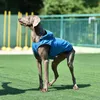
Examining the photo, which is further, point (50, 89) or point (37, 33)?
point (50, 89)

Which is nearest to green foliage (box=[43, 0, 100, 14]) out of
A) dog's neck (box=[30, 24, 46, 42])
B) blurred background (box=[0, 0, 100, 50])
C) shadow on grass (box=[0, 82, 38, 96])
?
blurred background (box=[0, 0, 100, 50])

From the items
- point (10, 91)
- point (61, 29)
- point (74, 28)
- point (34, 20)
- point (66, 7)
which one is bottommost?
point (61, 29)

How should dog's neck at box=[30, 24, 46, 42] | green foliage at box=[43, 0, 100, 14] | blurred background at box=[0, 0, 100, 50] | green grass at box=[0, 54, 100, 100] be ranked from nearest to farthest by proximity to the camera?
green grass at box=[0, 54, 100, 100] → dog's neck at box=[30, 24, 46, 42] → blurred background at box=[0, 0, 100, 50] → green foliage at box=[43, 0, 100, 14]

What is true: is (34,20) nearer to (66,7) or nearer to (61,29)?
(61,29)

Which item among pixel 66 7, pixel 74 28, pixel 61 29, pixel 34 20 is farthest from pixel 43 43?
pixel 66 7

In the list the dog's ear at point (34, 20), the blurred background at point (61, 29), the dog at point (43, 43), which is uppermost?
the dog's ear at point (34, 20)

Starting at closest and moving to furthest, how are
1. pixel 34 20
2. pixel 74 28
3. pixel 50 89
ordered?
pixel 34 20 → pixel 50 89 → pixel 74 28

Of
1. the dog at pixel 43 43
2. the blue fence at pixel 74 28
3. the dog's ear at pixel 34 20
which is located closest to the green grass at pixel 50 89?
the dog at pixel 43 43

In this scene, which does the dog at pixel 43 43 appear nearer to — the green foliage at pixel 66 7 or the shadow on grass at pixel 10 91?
the shadow on grass at pixel 10 91

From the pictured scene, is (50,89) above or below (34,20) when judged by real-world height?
below

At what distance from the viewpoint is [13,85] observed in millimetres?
10180

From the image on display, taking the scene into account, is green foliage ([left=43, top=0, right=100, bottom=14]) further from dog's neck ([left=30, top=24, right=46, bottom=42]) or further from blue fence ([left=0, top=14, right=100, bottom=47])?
dog's neck ([left=30, top=24, right=46, bottom=42])

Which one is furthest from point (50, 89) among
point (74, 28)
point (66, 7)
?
point (66, 7)

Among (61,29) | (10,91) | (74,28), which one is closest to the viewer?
(10,91)
